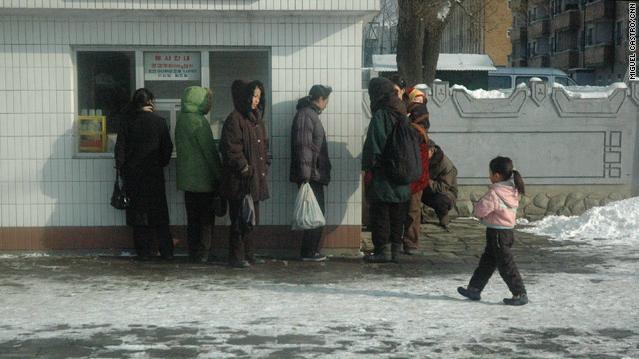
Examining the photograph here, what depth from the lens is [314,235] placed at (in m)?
10.2

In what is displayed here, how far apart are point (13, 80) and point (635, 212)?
A: 7.78m

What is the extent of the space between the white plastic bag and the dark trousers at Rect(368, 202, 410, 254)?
0.55 m

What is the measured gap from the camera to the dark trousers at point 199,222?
10.1m

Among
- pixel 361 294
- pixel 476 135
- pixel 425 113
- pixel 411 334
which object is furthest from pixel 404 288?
pixel 476 135

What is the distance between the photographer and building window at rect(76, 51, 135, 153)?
10.5 m

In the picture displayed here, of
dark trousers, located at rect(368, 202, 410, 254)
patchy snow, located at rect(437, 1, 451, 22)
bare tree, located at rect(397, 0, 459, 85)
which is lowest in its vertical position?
dark trousers, located at rect(368, 202, 410, 254)

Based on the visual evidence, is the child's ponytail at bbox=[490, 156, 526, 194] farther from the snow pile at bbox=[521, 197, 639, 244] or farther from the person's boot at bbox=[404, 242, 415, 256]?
the snow pile at bbox=[521, 197, 639, 244]

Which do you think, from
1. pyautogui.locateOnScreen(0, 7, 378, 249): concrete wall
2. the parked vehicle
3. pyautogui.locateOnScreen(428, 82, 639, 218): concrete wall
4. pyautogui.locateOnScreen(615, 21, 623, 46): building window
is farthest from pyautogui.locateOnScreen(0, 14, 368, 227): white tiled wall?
pyautogui.locateOnScreen(615, 21, 623, 46): building window

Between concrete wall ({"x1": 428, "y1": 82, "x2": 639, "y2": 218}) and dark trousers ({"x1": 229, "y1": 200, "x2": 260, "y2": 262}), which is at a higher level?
concrete wall ({"x1": 428, "y1": 82, "x2": 639, "y2": 218})

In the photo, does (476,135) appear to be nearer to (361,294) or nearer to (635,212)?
(635,212)

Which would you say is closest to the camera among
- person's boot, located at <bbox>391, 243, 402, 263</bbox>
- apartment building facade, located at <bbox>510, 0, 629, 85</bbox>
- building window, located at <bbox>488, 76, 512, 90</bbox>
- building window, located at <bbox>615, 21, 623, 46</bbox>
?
person's boot, located at <bbox>391, 243, 402, 263</bbox>

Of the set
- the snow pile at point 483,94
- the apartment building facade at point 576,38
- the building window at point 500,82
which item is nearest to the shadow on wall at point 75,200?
the snow pile at point 483,94

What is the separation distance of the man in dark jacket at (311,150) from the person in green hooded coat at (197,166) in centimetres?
84

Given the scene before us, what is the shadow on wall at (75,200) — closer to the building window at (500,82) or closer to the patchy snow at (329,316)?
the patchy snow at (329,316)
